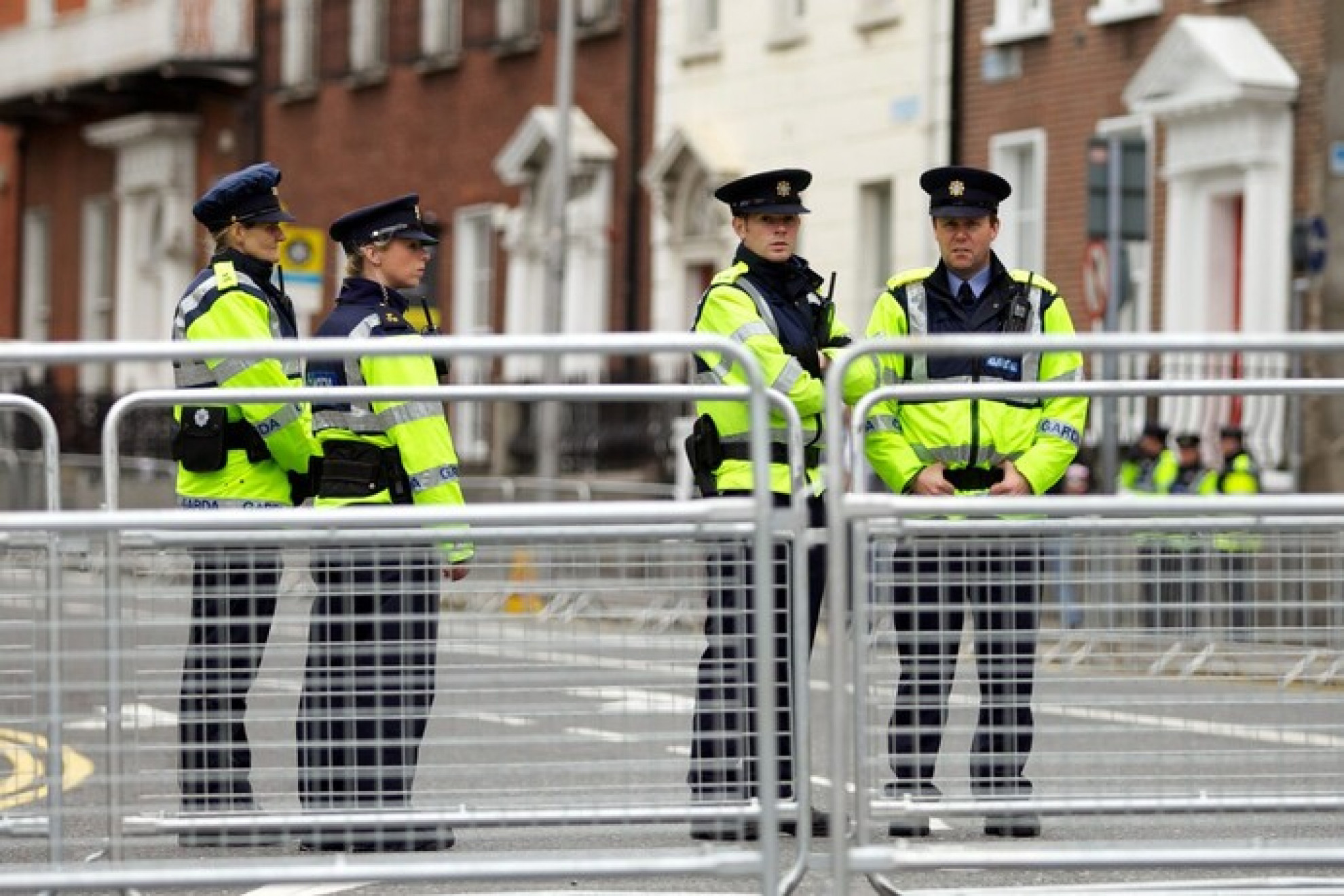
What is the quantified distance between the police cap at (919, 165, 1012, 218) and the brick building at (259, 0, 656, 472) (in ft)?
77.7

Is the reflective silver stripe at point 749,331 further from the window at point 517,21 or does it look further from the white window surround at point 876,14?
the window at point 517,21

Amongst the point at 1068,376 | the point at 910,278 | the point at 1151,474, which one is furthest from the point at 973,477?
the point at 1151,474

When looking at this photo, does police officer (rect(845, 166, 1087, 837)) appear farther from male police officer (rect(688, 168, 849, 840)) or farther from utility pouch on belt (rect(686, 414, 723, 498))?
utility pouch on belt (rect(686, 414, 723, 498))

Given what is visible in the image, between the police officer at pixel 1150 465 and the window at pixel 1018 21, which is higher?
the window at pixel 1018 21

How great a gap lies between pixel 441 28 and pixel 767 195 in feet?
106

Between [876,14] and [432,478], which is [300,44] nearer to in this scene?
[876,14]

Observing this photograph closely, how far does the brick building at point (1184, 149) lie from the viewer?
85.5ft

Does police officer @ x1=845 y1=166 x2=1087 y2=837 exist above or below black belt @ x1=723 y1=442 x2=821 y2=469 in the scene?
above

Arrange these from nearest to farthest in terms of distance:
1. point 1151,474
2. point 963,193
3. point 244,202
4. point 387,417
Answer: point 387,417, point 963,193, point 244,202, point 1151,474

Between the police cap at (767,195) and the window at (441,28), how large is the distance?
3156 centimetres

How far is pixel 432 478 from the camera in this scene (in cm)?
951

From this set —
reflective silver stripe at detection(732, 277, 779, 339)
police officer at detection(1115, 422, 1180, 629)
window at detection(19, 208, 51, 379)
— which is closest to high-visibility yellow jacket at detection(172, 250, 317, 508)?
reflective silver stripe at detection(732, 277, 779, 339)

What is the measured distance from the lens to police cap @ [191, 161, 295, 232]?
10039 millimetres

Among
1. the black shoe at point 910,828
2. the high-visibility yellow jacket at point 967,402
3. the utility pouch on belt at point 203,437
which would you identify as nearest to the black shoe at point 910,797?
the black shoe at point 910,828
